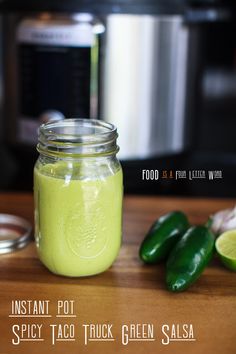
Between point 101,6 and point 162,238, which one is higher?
point 101,6

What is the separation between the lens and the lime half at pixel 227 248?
1.12m

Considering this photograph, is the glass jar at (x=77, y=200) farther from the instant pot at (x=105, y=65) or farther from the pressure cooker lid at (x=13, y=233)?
the instant pot at (x=105, y=65)

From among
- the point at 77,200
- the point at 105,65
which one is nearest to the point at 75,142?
the point at 77,200

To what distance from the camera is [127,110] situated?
1.58m

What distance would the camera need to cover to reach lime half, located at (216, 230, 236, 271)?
1.12 metres

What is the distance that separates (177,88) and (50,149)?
0.62 m

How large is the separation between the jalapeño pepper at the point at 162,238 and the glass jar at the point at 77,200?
60 mm

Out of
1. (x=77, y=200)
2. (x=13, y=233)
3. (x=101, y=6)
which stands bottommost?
(x=13, y=233)

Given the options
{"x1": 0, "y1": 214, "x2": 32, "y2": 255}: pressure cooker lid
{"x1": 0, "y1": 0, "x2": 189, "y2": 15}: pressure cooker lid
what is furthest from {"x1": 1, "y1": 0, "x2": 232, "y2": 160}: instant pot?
{"x1": 0, "y1": 214, "x2": 32, "y2": 255}: pressure cooker lid

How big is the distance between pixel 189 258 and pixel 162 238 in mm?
93

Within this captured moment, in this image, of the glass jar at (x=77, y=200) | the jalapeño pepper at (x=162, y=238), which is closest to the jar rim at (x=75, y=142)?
Result: the glass jar at (x=77, y=200)

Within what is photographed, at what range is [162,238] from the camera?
1.16 m

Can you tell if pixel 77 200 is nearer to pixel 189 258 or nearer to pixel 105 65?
pixel 189 258

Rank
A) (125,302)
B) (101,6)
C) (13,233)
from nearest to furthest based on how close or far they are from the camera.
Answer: (125,302)
(13,233)
(101,6)
